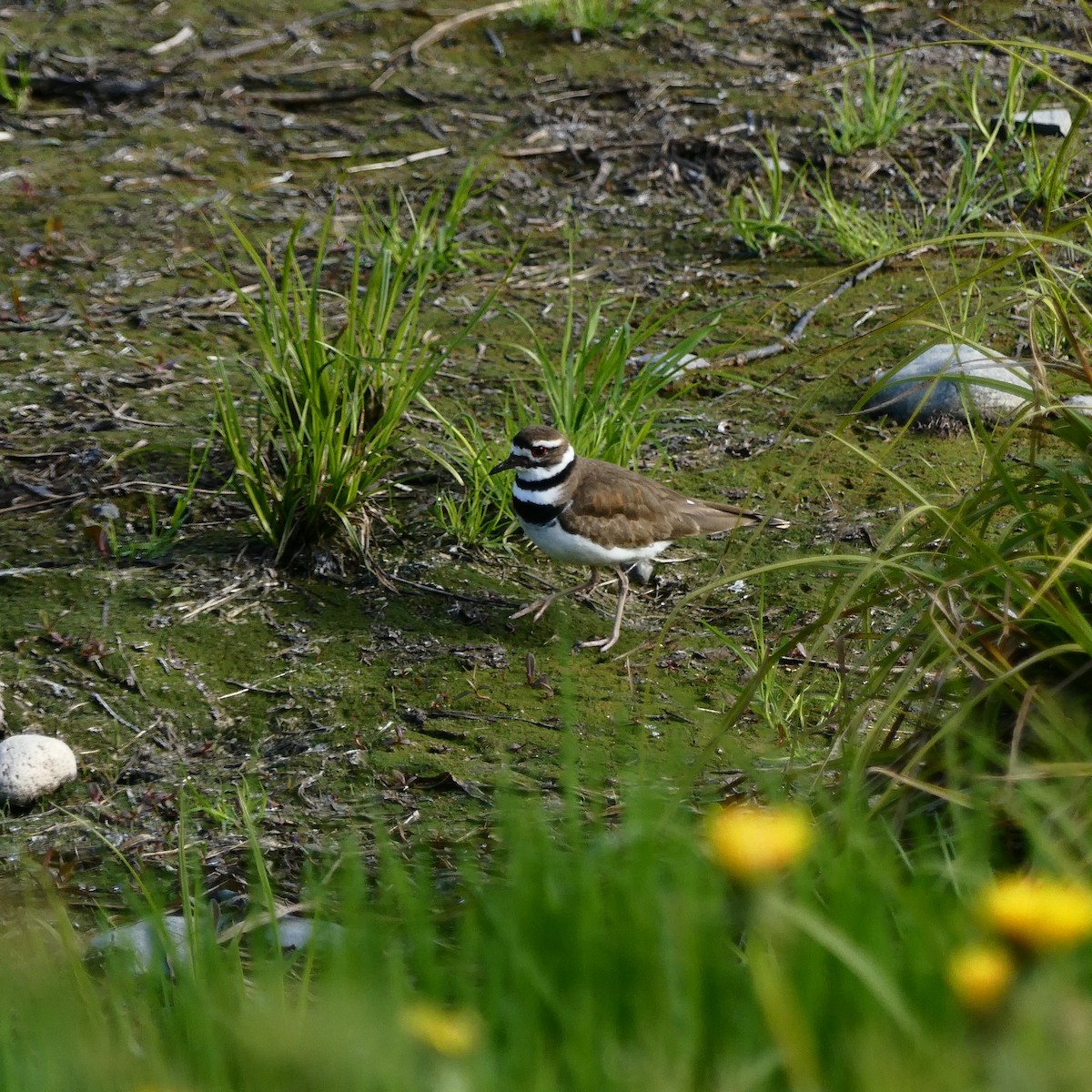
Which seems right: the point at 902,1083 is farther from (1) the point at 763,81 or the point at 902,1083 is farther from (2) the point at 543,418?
(1) the point at 763,81

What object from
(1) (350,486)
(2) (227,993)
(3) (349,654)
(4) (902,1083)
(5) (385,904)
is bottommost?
(3) (349,654)

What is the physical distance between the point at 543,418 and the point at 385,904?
12.0ft

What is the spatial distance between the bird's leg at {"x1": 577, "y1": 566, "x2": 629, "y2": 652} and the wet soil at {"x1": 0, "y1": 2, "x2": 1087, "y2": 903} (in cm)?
5

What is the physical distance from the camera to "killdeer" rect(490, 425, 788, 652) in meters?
5.10

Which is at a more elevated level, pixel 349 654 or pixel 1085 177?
pixel 1085 177

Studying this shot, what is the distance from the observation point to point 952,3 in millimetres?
9602

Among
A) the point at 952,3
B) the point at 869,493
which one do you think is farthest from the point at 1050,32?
the point at 869,493

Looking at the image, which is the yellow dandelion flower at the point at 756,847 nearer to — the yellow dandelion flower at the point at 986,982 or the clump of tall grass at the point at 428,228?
the yellow dandelion flower at the point at 986,982

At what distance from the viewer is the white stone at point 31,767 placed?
4.23 metres

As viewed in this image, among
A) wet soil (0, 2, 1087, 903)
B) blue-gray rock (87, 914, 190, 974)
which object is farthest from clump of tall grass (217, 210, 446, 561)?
blue-gray rock (87, 914, 190, 974)

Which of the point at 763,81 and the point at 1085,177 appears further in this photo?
the point at 763,81

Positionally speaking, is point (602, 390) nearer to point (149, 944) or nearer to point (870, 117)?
point (149, 944)

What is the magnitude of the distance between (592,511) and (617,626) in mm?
432

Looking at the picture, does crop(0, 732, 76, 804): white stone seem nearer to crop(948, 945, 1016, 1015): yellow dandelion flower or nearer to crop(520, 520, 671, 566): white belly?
crop(520, 520, 671, 566): white belly
